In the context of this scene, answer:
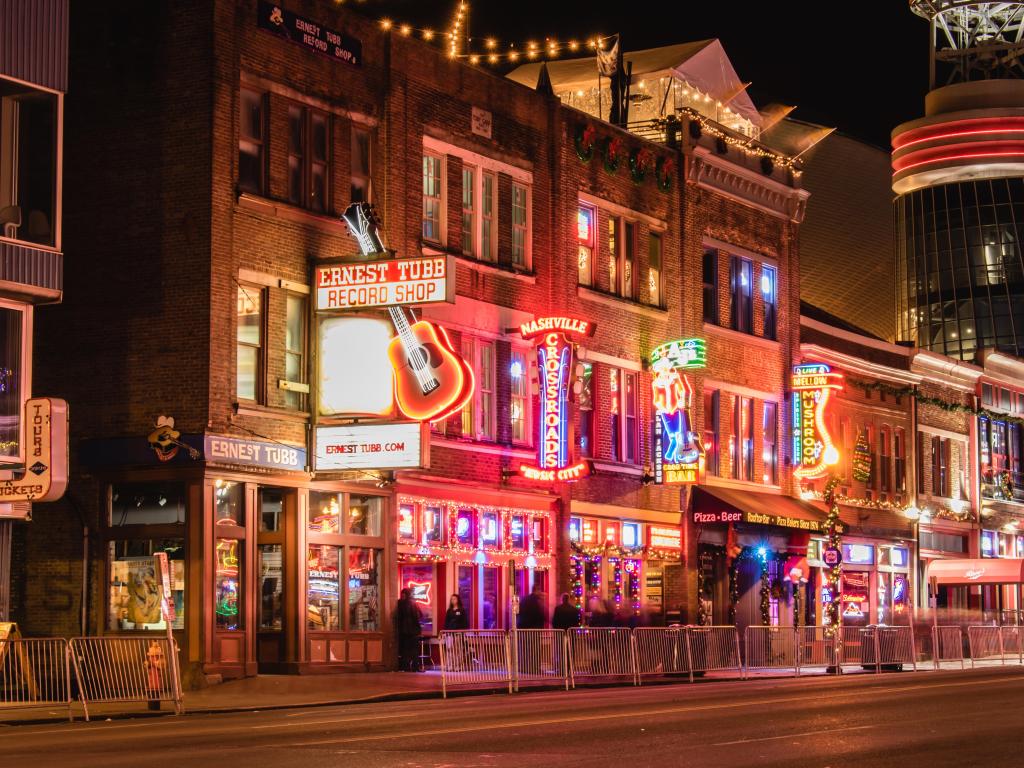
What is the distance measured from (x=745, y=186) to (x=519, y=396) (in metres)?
12.1

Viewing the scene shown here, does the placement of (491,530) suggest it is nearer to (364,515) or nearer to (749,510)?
(364,515)

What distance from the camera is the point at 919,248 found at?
10188 cm

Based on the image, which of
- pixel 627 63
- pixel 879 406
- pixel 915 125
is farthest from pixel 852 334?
pixel 915 125

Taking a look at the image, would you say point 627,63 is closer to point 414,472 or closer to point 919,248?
point 414,472

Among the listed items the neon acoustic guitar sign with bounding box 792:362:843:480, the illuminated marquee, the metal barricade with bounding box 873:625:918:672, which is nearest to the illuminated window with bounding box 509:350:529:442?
the illuminated marquee

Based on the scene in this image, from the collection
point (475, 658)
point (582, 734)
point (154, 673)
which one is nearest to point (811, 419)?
point (475, 658)

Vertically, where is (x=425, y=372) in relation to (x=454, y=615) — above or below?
above

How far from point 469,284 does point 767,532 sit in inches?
493

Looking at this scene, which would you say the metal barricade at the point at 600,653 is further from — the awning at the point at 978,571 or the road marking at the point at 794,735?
the awning at the point at 978,571

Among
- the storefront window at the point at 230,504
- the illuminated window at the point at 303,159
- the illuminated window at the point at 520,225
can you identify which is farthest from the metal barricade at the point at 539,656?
the illuminated window at the point at 520,225

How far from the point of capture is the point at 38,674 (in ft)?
79.0

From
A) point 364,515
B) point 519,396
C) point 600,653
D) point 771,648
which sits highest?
point 519,396

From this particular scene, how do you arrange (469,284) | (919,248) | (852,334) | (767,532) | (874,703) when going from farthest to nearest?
(919,248)
(852,334)
(767,532)
(469,284)
(874,703)

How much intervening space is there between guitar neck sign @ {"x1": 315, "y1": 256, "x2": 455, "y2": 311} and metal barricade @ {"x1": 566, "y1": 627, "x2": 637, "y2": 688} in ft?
21.1
